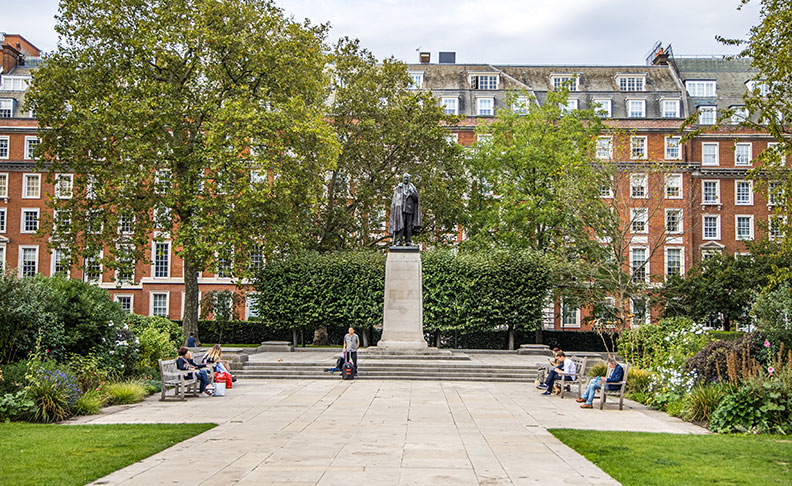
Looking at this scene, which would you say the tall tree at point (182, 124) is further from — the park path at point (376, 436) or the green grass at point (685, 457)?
the green grass at point (685, 457)

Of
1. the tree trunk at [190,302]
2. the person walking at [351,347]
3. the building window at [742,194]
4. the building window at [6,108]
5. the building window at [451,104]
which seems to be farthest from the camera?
the building window at [451,104]

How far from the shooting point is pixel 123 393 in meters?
16.3

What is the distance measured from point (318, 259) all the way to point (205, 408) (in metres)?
20.7

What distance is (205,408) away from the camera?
15625 millimetres

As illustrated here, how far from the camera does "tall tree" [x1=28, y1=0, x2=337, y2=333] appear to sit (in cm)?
2952

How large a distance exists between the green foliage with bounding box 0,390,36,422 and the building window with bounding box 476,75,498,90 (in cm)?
4961

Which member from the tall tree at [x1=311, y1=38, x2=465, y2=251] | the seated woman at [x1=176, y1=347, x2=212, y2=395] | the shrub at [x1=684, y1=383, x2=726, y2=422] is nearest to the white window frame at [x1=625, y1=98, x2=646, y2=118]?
the tall tree at [x1=311, y1=38, x2=465, y2=251]

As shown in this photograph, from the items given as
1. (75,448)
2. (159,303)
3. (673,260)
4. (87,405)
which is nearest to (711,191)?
(673,260)

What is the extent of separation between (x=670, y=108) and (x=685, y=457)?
168 ft

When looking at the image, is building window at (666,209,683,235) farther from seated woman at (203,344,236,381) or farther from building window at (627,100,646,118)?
seated woman at (203,344,236,381)

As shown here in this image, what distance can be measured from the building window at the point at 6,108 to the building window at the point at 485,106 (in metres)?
34.8

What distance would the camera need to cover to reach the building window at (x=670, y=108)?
5681 centimetres

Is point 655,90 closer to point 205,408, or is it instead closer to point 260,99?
Result: point 260,99

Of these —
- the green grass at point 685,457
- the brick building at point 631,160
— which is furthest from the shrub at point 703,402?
the brick building at point 631,160
